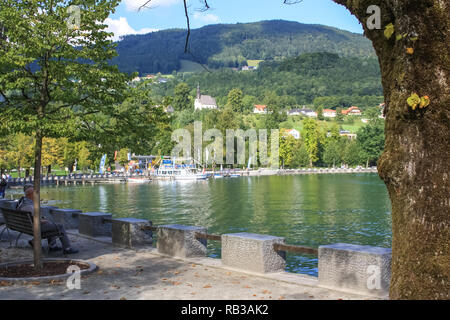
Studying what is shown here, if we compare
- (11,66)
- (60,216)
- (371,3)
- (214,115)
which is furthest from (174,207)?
(214,115)

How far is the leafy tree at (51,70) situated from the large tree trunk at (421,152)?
664cm

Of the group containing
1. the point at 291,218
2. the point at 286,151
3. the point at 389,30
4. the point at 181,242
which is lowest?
the point at 291,218

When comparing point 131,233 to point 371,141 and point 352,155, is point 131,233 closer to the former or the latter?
point 371,141

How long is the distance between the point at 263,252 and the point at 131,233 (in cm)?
400

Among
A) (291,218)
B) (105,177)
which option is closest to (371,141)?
(105,177)

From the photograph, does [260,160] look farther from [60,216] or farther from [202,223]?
[60,216]

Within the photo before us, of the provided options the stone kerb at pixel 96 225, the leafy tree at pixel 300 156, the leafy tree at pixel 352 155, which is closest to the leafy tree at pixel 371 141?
the leafy tree at pixel 352 155

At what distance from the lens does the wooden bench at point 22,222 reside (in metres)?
10.0

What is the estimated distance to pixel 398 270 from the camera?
13.1 feet

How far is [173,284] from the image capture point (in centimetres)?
808

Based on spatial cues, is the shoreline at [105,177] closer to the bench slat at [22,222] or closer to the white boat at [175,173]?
the white boat at [175,173]

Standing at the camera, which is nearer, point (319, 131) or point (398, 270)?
point (398, 270)

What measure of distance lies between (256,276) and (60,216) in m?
8.73

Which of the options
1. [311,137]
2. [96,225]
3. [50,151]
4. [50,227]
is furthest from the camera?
[311,137]
